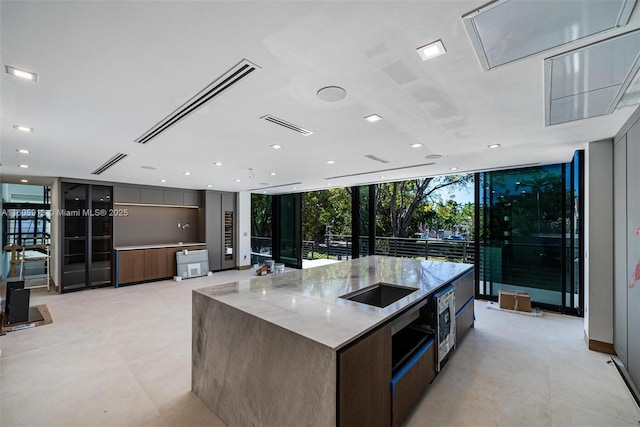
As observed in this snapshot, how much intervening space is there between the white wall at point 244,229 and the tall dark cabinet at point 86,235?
3090 mm

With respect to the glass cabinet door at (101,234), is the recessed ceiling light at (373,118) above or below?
above

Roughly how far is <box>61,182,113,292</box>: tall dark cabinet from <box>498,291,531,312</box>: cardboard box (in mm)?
8064

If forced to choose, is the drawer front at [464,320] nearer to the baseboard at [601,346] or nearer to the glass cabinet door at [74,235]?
the baseboard at [601,346]

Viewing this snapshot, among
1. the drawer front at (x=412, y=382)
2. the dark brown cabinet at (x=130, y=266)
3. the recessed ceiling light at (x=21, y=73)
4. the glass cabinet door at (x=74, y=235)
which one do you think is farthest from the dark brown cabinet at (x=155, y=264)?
the drawer front at (x=412, y=382)

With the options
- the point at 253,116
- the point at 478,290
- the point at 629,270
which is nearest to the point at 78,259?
the point at 253,116

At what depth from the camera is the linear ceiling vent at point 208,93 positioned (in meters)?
1.61

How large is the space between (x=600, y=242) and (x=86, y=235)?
8765 millimetres

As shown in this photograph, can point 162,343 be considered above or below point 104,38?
below

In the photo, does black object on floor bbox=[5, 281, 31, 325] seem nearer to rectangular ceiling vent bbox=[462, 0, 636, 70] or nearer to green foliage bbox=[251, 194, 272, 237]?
green foliage bbox=[251, 194, 272, 237]

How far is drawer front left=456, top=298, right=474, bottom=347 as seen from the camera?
3.16 m

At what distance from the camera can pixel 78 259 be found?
5.93m

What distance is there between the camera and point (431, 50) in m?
1.42

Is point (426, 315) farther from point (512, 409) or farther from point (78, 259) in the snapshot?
point (78, 259)

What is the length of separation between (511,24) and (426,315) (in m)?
2.14
